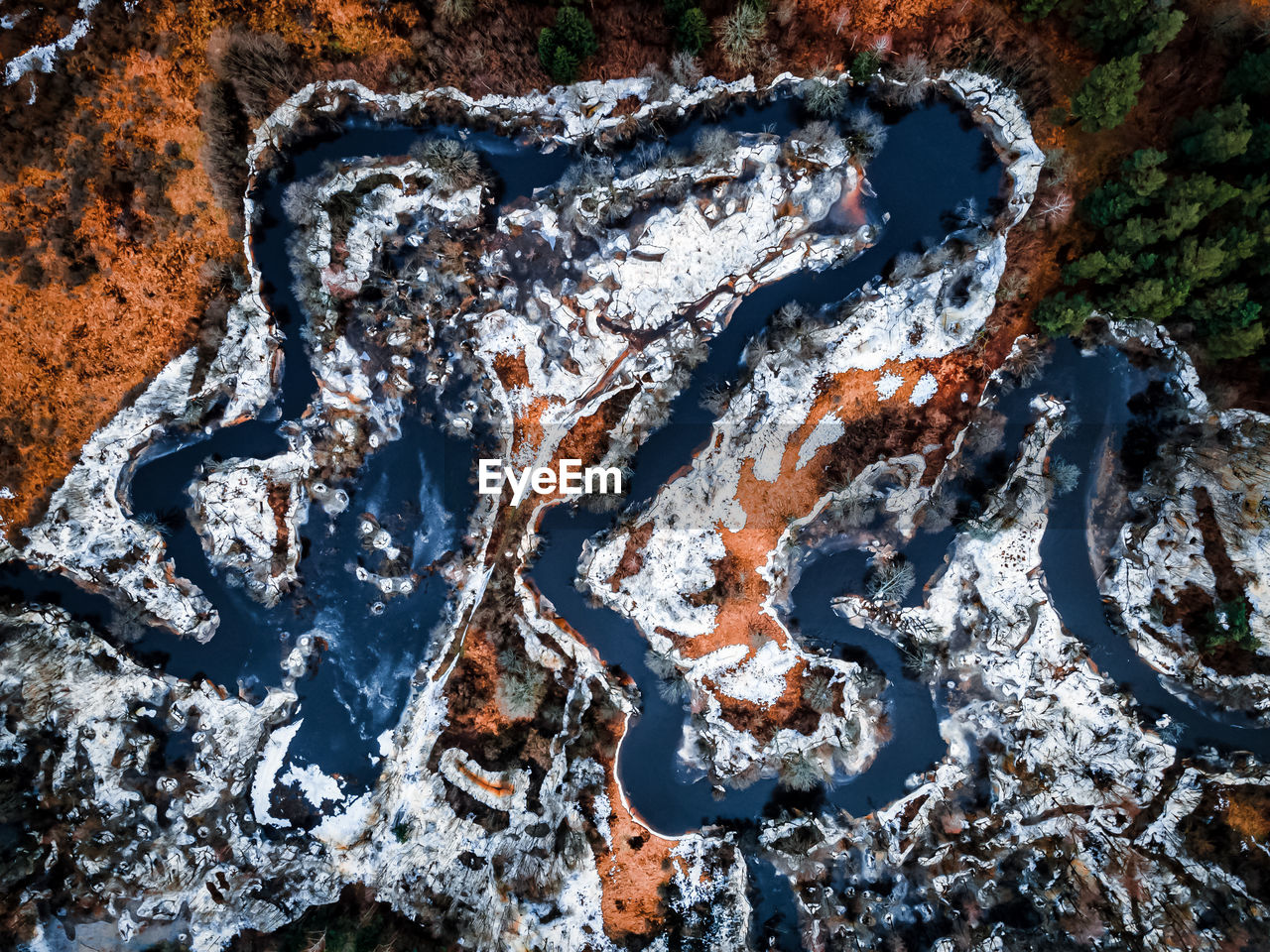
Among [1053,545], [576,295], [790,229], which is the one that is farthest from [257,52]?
[1053,545]

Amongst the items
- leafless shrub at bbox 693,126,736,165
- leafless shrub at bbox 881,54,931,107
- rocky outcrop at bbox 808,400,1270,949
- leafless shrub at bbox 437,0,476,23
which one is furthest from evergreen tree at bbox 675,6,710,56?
rocky outcrop at bbox 808,400,1270,949

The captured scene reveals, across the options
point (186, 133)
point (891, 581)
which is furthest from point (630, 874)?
point (186, 133)

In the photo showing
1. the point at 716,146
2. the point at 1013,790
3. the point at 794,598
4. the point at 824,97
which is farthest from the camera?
the point at 794,598

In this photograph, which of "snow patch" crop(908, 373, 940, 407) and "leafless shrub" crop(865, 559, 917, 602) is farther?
"leafless shrub" crop(865, 559, 917, 602)

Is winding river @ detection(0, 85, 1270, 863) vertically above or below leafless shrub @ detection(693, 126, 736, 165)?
below

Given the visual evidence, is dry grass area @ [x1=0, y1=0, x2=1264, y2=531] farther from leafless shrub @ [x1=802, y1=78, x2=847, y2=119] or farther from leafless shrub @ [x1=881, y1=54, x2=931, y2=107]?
leafless shrub @ [x1=802, y1=78, x2=847, y2=119]

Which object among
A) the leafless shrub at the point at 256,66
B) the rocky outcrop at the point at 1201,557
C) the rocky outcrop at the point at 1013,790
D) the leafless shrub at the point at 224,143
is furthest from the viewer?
the rocky outcrop at the point at 1013,790

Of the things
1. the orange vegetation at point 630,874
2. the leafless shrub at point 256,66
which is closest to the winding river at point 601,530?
the orange vegetation at point 630,874

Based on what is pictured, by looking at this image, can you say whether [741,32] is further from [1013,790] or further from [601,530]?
[1013,790]

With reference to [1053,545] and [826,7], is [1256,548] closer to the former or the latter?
[1053,545]

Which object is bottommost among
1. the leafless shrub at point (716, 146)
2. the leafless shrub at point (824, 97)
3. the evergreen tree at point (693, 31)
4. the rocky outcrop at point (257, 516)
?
the rocky outcrop at point (257, 516)

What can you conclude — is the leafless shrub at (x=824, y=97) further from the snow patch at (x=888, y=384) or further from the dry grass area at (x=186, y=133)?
the snow patch at (x=888, y=384)

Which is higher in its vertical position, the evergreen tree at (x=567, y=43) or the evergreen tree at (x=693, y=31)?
the evergreen tree at (x=693, y=31)
